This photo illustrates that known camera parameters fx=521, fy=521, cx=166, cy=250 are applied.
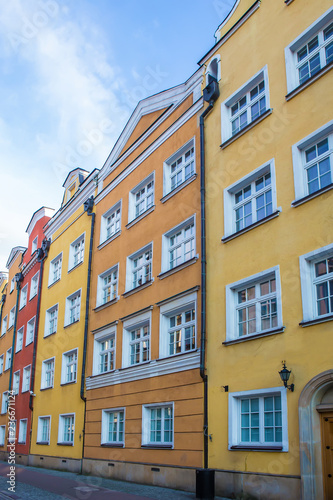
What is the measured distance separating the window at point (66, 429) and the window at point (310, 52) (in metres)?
16.4

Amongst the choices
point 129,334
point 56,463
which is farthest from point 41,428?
point 129,334

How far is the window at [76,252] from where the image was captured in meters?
25.7

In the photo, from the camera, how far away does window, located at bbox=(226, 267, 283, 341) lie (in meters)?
12.8

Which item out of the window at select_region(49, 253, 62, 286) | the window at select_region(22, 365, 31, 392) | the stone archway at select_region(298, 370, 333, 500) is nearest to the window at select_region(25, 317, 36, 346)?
the window at select_region(22, 365, 31, 392)

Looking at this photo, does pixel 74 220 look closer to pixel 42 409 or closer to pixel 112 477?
pixel 42 409

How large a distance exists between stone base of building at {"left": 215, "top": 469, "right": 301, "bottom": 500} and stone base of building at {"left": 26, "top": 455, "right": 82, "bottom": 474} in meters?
9.60

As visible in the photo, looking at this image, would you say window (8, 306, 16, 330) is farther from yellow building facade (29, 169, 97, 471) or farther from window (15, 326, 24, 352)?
yellow building facade (29, 169, 97, 471)

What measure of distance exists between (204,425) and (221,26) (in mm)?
12823

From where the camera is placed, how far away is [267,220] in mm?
13430

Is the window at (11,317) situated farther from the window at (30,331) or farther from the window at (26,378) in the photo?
the window at (26,378)

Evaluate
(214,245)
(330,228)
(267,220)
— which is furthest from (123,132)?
(330,228)

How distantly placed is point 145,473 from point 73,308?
422 inches

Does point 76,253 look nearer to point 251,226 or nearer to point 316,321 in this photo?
point 251,226

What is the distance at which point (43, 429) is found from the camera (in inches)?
1015
